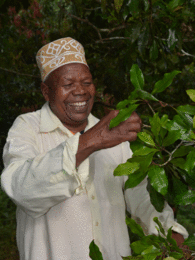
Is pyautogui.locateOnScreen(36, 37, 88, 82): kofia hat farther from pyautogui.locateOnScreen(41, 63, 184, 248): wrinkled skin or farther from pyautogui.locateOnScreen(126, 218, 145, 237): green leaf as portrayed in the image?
pyautogui.locateOnScreen(126, 218, 145, 237): green leaf

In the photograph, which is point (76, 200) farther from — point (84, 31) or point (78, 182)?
point (84, 31)

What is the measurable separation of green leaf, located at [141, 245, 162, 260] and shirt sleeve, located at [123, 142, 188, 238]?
0.58 meters

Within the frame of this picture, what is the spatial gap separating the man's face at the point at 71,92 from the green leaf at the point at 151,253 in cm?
102

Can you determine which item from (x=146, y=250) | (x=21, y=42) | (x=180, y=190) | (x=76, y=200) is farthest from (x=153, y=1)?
(x=21, y=42)

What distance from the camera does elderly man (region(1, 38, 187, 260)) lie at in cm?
155

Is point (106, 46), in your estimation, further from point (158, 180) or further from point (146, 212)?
point (158, 180)


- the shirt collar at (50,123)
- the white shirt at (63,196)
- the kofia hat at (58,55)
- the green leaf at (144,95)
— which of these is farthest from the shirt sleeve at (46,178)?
the kofia hat at (58,55)

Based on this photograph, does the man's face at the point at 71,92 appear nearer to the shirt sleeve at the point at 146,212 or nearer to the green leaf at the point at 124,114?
the shirt sleeve at the point at 146,212

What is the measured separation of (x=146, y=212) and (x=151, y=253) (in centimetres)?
79

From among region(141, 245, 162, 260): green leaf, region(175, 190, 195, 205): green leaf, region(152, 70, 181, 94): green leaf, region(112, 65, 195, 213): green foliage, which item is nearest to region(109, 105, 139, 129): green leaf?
region(112, 65, 195, 213): green foliage

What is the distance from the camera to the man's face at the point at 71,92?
6.04 ft

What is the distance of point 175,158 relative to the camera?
118 centimetres

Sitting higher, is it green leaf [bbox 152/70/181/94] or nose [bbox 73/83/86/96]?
green leaf [bbox 152/70/181/94]

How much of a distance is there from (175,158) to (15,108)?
14.6ft
